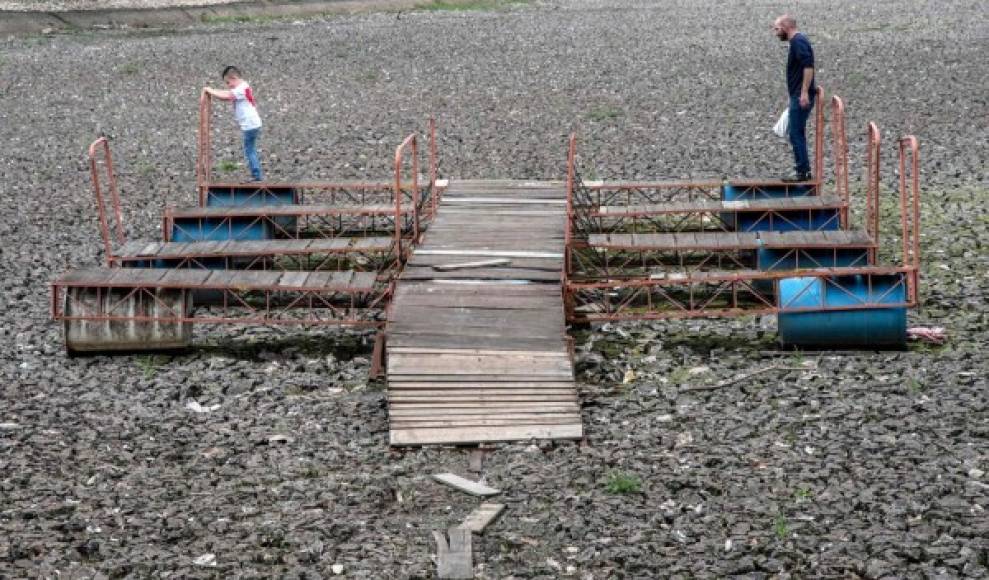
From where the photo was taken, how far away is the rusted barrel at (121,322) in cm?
1134

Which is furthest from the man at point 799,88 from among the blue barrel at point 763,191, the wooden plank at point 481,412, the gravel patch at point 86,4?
the gravel patch at point 86,4

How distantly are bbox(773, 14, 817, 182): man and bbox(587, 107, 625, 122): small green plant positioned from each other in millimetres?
6782

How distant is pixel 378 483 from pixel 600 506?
1.40 m

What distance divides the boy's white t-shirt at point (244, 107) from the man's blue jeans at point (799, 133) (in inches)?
229

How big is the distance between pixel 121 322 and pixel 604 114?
12.1m

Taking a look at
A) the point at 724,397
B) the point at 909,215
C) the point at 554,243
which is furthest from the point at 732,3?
the point at 724,397

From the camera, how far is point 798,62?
15000mm

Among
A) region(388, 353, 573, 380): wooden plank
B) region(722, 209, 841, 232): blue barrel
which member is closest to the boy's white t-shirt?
region(722, 209, 841, 232): blue barrel

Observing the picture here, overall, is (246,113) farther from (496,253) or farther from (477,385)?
(477,385)

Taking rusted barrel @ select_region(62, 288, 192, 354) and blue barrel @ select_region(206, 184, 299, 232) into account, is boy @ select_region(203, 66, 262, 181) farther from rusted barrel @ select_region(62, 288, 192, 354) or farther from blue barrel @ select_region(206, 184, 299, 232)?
rusted barrel @ select_region(62, 288, 192, 354)

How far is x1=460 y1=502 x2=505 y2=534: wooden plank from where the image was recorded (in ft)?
26.2

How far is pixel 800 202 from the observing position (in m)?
14.2

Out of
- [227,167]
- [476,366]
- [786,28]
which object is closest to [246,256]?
[476,366]

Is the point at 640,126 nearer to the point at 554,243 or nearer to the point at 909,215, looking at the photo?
the point at 909,215
